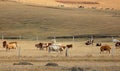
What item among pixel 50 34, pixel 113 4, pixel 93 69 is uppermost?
pixel 113 4

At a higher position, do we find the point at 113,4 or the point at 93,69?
the point at 113,4

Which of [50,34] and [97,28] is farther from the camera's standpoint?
[97,28]

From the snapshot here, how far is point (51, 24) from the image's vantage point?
8244cm

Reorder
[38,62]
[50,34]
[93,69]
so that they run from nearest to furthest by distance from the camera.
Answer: [93,69] < [38,62] < [50,34]

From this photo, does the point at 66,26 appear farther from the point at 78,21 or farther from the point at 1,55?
the point at 1,55

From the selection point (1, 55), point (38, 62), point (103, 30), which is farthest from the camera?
point (103, 30)

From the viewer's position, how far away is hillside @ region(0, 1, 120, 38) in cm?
7306

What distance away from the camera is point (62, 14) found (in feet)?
323

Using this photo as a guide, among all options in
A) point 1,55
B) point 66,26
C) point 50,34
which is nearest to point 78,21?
point 66,26

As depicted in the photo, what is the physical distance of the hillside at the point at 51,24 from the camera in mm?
73062

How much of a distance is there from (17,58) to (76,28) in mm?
44800

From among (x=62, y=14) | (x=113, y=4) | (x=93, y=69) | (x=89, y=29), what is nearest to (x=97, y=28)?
(x=89, y=29)

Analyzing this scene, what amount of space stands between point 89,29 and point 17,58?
4418cm

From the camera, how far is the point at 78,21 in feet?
287
